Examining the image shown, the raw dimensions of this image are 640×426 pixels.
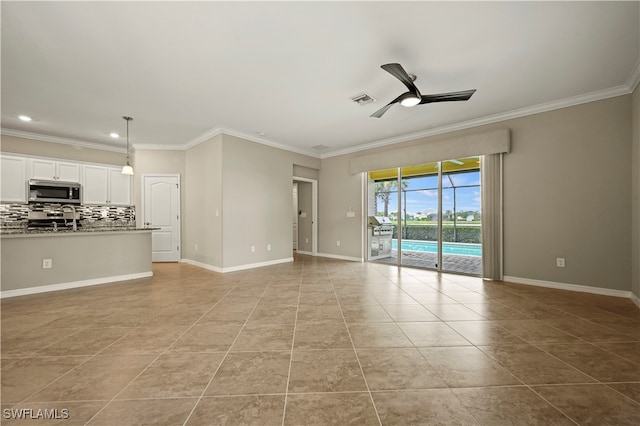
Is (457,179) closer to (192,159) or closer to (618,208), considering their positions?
(618,208)

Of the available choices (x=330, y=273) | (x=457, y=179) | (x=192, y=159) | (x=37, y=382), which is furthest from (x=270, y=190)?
(x=37, y=382)

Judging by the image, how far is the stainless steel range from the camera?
5.98 m

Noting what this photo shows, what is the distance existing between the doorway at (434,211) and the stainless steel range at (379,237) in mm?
130

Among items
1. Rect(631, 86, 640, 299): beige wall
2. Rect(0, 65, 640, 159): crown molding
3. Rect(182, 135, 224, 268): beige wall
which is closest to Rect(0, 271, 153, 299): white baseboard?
Rect(182, 135, 224, 268): beige wall

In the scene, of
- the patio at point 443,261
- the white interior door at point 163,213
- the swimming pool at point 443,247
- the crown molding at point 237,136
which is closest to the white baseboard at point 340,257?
the patio at point 443,261

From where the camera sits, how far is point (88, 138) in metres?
5.42

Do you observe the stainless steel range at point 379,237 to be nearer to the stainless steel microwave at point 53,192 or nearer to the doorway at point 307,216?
the doorway at point 307,216

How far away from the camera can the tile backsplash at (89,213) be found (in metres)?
4.93

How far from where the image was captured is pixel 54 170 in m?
5.23

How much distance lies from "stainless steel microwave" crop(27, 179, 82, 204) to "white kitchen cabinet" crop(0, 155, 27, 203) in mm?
107

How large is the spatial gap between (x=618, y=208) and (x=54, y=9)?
6.68 metres

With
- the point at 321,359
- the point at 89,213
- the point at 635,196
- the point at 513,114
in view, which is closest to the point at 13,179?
the point at 89,213

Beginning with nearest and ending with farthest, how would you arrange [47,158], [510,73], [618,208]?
1. [510,73]
2. [618,208]
3. [47,158]

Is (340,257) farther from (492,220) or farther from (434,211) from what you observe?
(492,220)
